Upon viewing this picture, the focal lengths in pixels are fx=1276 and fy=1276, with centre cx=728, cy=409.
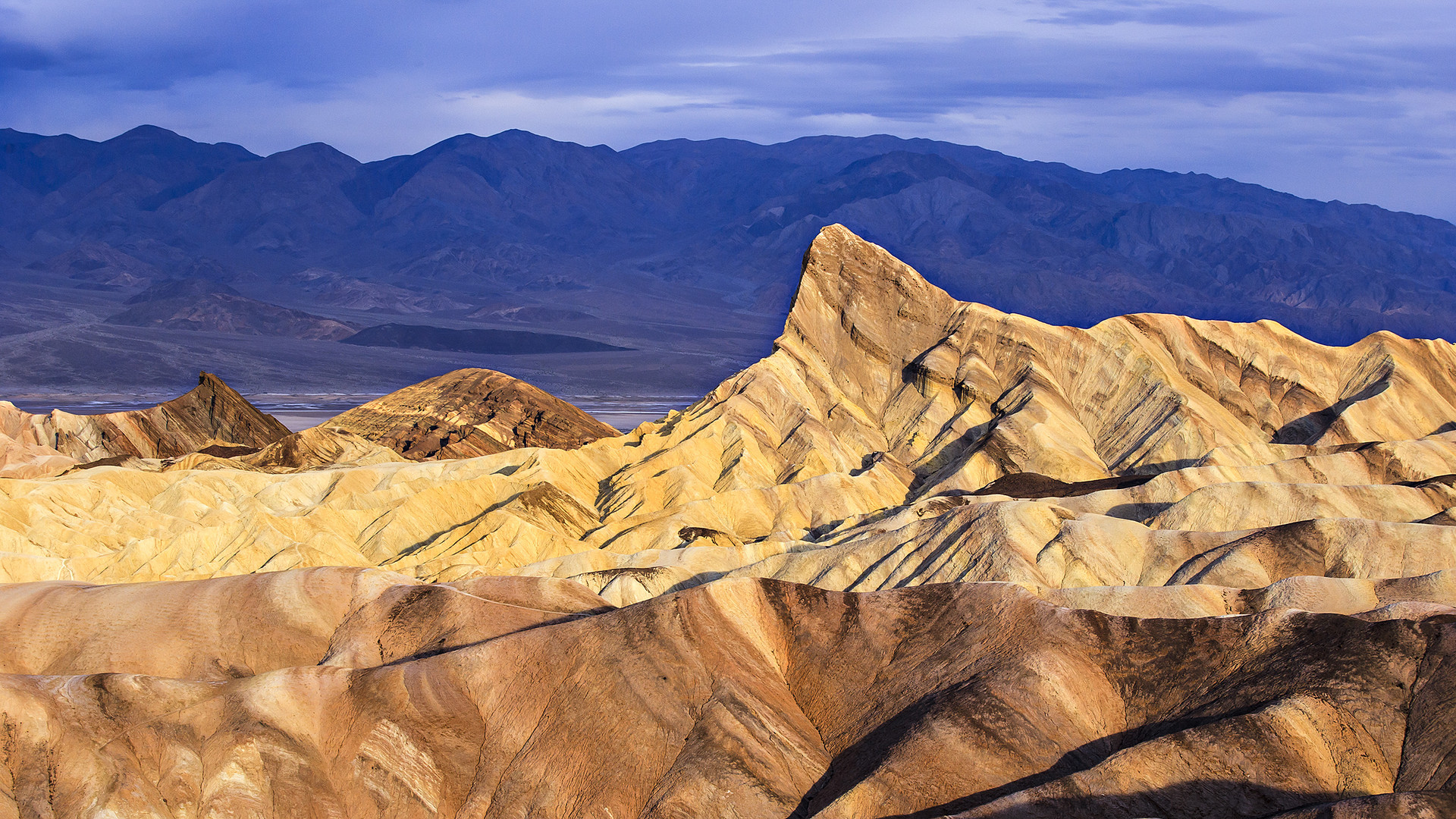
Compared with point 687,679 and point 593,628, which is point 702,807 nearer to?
point 687,679

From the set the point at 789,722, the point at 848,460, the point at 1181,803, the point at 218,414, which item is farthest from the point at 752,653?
the point at 218,414

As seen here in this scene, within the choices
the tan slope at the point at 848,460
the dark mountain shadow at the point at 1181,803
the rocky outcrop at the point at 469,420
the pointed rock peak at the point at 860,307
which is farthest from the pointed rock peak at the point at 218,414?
the dark mountain shadow at the point at 1181,803

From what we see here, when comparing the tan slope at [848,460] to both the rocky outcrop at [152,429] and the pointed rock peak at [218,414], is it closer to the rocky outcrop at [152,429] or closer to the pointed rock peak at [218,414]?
the pointed rock peak at [218,414]

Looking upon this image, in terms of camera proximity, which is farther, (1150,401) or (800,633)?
(1150,401)

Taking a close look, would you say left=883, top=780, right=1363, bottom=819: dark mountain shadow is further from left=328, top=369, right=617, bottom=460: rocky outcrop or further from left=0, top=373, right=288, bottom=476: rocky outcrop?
left=0, top=373, right=288, bottom=476: rocky outcrop

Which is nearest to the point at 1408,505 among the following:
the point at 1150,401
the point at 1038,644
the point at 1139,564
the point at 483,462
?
the point at 1139,564

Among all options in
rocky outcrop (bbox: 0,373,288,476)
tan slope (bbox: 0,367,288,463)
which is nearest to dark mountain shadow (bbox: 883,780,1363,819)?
rocky outcrop (bbox: 0,373,288,476)
